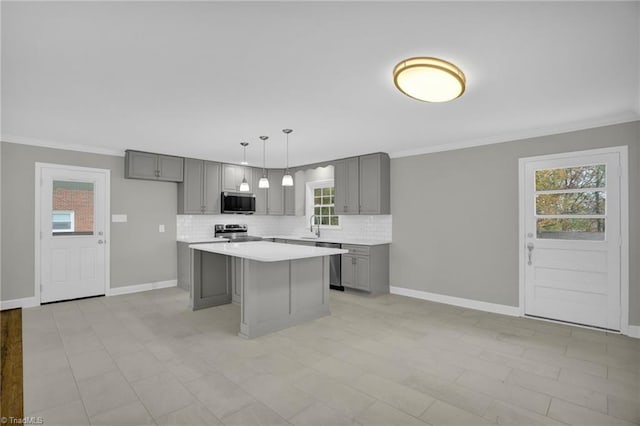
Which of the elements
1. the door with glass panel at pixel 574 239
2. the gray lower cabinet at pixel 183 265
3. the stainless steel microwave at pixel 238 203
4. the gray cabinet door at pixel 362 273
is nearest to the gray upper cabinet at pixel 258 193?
the stainless steel microwave at pixel 238 203

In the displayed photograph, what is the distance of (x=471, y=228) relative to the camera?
4.66 metres

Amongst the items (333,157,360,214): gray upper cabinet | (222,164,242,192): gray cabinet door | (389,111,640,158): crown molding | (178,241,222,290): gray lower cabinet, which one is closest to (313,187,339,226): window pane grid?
(333,157,360,214): gray upper cabinet

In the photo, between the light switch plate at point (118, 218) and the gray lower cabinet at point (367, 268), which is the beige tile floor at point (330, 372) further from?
the light switch plate at point (118, 218)

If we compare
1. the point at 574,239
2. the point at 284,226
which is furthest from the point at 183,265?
the point at 574,239

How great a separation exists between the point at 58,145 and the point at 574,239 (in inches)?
269

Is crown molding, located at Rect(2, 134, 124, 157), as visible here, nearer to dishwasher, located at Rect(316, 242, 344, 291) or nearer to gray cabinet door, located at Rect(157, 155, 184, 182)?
gray cabinet door, located at Rect(157, 155, 184, 182)

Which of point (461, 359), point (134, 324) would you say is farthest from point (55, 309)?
point (461, 359)

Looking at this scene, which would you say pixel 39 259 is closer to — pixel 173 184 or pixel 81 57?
pixel 173 184

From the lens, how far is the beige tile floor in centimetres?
216

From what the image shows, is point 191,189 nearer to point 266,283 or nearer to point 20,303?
point 20,303

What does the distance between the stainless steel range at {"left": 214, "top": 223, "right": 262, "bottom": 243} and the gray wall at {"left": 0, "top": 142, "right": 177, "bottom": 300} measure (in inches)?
33.8

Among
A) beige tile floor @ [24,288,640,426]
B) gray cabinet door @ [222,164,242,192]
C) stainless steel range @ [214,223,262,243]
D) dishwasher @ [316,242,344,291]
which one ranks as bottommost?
beige tile floor @ [24,288,640,426]

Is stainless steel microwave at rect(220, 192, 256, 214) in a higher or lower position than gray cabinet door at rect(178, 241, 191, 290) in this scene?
higher

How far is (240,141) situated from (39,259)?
128 inches
